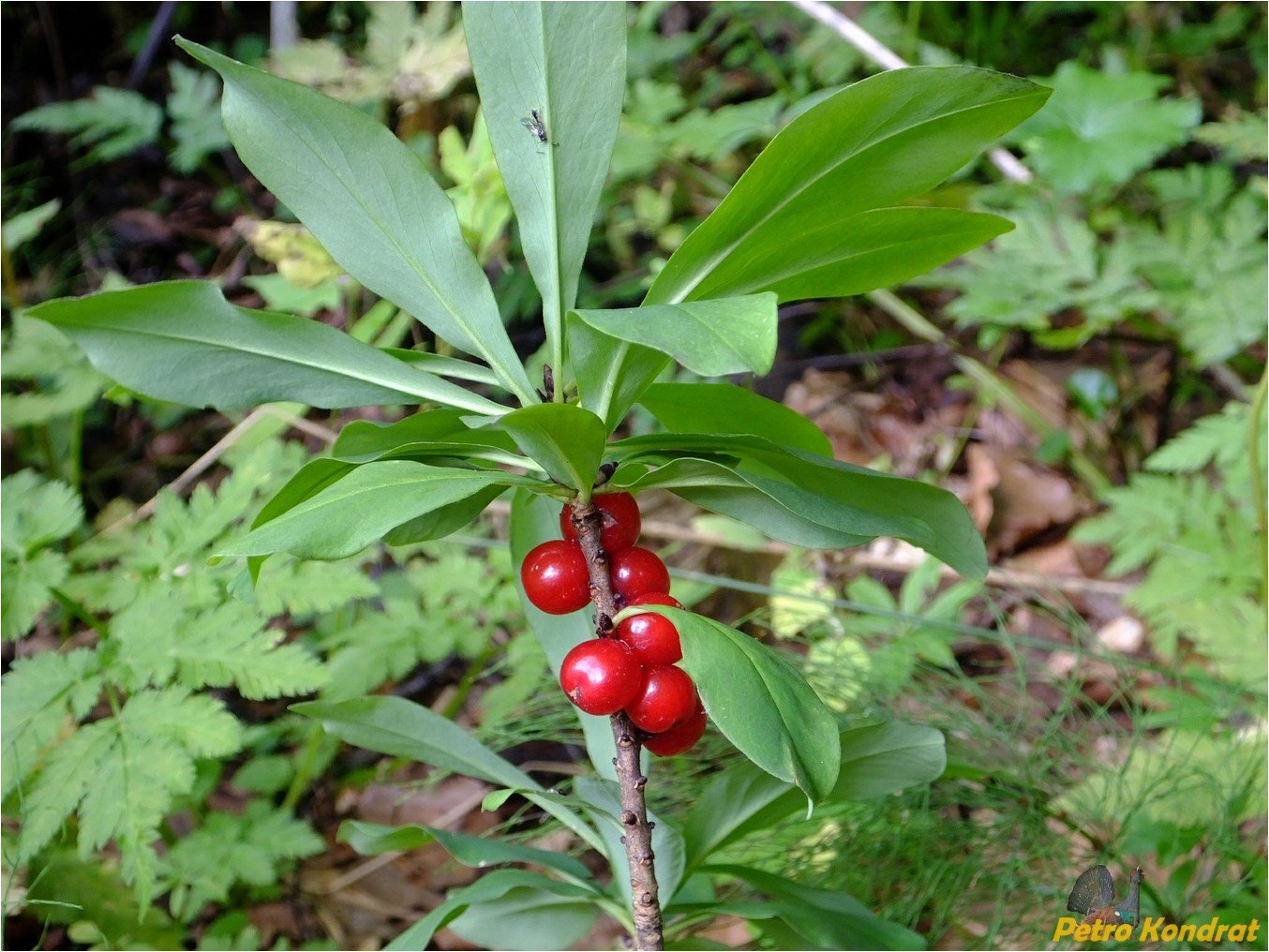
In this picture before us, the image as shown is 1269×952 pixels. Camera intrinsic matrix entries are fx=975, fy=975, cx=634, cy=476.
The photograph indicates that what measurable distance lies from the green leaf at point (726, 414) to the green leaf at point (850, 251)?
0.13m

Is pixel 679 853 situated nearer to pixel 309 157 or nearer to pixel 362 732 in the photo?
pixel 362 732

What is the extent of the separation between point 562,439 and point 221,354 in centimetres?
28

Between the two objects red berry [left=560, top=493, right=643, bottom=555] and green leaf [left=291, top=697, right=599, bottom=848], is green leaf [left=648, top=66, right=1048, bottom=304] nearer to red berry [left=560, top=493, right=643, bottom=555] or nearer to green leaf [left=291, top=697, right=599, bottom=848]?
red berry [left=560, top=493, right=643, bottom=555]

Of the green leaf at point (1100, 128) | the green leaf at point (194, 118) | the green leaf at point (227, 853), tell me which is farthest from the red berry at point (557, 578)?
the green leaf at point (194, 118)

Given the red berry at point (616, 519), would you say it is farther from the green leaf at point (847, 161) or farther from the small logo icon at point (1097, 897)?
the small logo icon at point (1097, 897)

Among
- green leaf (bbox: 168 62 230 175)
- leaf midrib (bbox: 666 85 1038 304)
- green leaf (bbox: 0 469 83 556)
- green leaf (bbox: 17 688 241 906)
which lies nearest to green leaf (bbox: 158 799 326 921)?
green leaf (bbox: 17 688 241 906)

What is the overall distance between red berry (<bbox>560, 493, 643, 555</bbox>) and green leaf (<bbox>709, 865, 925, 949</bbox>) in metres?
0.34

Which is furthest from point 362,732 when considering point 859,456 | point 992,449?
point 992,449

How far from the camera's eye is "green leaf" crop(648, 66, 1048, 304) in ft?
2.07

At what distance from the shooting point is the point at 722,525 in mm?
1934

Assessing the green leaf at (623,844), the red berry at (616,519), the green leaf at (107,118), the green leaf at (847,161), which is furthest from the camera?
the green leaf at (107,118)

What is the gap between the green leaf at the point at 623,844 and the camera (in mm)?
834

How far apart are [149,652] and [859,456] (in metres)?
1.66

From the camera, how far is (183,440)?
95.8 inches
